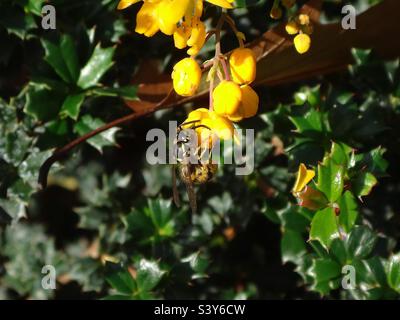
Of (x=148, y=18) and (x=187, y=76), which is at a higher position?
(x=148, y=18)

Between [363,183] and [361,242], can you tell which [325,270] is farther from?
[363,183]

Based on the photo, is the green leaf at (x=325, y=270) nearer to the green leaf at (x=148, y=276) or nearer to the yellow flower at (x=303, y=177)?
the yellow flower at (x=303, y=177)

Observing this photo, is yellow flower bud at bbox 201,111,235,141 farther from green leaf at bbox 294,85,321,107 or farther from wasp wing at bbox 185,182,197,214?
green leaf at bbox 294,85,321,107

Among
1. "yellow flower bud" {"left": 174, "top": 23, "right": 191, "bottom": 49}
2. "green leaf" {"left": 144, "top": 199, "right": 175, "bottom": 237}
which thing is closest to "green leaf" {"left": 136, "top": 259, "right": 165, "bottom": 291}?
"green leaf" {"left": 144, "top": 199, "right": 175, "bottom": 237}

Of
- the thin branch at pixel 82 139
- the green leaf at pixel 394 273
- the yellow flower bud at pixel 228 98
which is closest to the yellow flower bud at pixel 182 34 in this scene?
the yellow flower bud at pixel 228 98

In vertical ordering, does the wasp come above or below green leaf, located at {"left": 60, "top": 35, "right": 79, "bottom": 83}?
below

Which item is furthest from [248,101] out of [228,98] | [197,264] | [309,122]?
[197,264]
